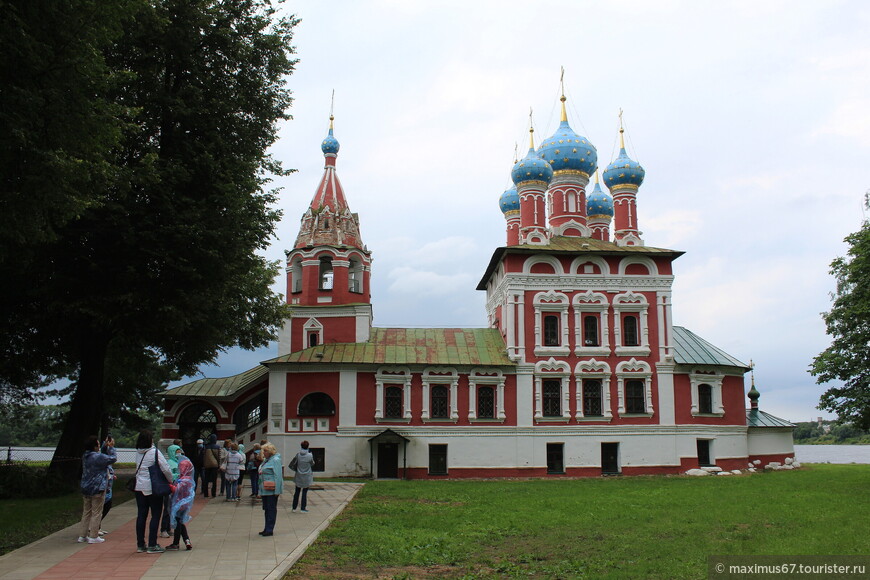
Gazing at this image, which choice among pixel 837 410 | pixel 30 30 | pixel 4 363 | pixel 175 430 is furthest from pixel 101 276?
pixel 837 410

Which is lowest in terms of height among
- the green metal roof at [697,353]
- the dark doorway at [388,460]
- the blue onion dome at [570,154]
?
the dark doorway at [388,460]

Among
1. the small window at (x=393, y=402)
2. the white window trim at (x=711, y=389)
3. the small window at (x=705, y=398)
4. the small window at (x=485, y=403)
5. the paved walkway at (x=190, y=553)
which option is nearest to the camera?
the paved walkway at (x=190, y=553)

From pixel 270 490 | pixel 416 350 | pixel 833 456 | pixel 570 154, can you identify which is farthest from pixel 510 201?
pixel 833 456

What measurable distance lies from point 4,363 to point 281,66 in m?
12.5

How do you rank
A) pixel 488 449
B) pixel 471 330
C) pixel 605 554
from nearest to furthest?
pixel 605 554 < pixel 488 449 < pixel 471 330

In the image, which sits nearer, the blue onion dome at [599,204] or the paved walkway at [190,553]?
the paved walkway at [190,553]

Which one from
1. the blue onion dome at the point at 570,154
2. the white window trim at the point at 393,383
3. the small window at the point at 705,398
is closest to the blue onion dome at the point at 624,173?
the blue onion dome at the point at 570,154

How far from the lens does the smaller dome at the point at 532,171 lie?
32500mm

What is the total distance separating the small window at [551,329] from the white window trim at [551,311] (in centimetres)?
19

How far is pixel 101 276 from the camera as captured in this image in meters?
18.2

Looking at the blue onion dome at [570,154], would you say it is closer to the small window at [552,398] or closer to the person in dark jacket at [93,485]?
the small window at [552,398]

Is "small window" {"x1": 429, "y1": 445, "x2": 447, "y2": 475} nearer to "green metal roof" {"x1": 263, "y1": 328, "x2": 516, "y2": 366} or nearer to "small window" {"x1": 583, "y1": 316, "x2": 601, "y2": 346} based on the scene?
"green metal roof" {"x1": 263, "y1": 328, "x2": 516, "y2": 366}

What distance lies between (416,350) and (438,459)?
4.77 metres

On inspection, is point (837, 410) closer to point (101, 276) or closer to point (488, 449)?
point (488, 449)
